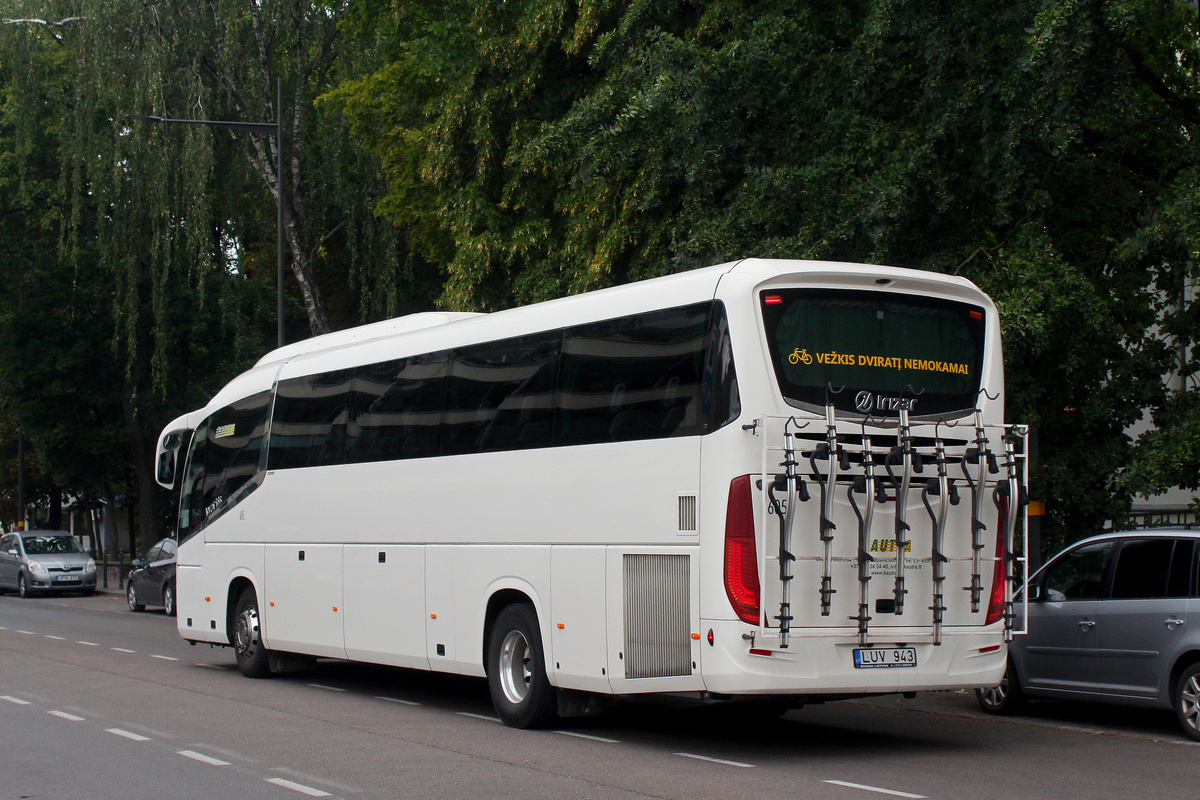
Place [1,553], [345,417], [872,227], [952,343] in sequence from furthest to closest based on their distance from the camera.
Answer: [1,553], [872,227], [345,417], [952,343]

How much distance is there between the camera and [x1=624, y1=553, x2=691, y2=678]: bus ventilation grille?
9.82m

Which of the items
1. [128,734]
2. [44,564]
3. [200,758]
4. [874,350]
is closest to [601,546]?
[874,350]

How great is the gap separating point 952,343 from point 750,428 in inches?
81.4

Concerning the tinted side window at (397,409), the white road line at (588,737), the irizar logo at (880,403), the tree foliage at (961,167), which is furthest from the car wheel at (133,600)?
the irizar logo at (880,403)

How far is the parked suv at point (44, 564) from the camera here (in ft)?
119

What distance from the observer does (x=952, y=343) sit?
10508mm

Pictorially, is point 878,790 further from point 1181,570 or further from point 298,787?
point 1181,570

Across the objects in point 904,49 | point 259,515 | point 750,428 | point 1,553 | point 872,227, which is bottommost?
point 1,553

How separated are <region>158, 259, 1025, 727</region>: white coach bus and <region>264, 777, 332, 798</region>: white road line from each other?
267 centimetres

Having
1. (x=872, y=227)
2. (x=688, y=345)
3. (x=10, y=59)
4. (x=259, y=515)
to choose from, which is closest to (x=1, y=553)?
(x=10, y=59)

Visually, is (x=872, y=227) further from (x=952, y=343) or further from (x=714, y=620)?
(x=714, y=620)

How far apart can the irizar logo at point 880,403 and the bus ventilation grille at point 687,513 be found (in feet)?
4.55

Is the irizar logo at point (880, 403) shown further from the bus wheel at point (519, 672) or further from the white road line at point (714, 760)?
the bus wheel at point (519, 672)

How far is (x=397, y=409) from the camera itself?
13.5 metres
